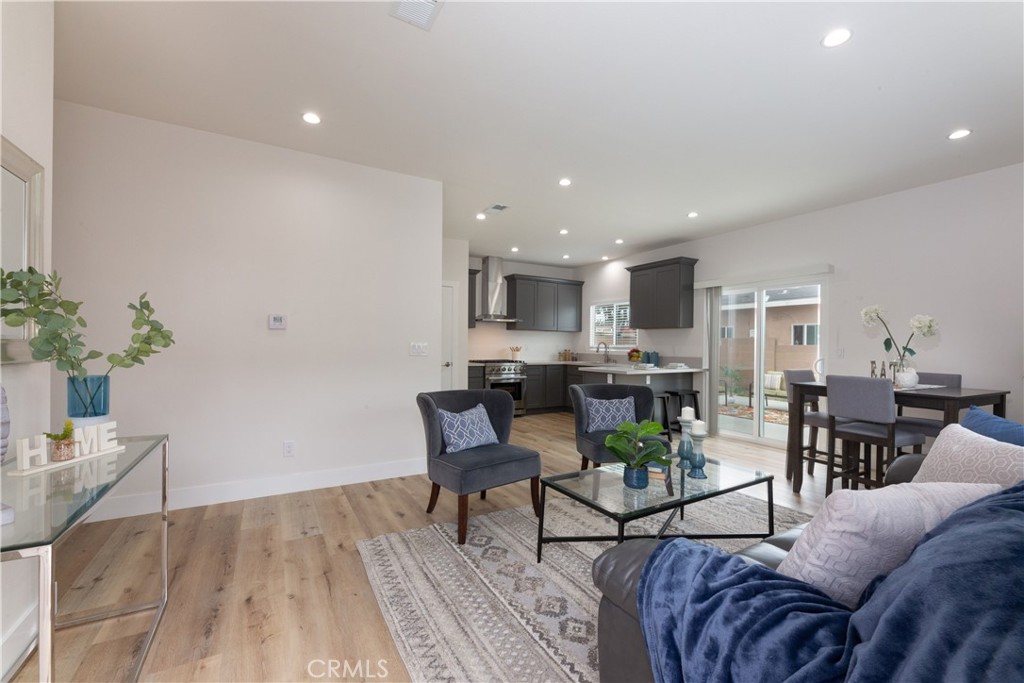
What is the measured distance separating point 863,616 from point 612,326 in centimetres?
688

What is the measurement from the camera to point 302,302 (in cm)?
339

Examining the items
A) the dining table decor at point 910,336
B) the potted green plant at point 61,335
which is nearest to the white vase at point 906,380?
the dining table decor at point 910,336

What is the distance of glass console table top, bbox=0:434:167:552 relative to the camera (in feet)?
3.14

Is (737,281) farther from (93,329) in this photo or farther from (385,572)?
(93,329)

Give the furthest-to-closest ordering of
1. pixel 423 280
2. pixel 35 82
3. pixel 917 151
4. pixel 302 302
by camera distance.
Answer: pixel 423 280 → pixel 302 302 → pixel 917 151 → pixel 35 82

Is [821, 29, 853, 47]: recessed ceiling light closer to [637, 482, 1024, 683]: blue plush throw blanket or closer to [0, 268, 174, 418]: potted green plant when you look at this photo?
[637, 482, 1024, 683]: blue plush throw blanket

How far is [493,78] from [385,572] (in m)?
2.71

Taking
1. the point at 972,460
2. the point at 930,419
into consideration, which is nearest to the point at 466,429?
the point at 972,460

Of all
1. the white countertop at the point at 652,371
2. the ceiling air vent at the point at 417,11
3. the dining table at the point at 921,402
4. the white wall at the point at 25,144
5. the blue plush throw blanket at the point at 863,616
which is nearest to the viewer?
the blue plush throw blanket at the point at 863,616

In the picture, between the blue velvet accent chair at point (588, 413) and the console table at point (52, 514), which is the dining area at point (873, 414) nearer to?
the blue velvet accent chair at point (588, 413)

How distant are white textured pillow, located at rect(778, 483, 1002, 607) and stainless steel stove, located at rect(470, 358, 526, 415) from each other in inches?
223

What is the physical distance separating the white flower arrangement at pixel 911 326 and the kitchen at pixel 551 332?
2.06 m

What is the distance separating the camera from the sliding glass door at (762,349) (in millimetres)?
4834

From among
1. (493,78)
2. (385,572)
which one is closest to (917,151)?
(493,78)
